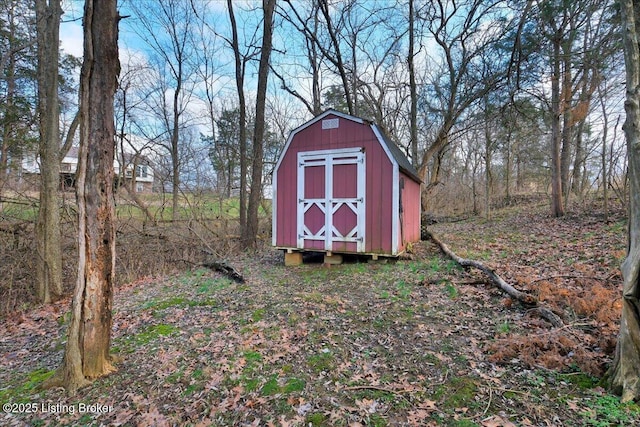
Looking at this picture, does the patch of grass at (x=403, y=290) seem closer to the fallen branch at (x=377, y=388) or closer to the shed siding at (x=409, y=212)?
the shed siding at (x=409, y=212)

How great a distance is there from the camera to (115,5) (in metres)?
3.04

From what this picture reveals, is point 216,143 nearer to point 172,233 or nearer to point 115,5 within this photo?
point 172,233

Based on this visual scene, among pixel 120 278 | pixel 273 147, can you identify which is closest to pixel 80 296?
pixel 120 278

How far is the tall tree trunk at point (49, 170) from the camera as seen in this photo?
5.93 m

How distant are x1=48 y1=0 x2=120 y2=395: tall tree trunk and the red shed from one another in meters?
5.13

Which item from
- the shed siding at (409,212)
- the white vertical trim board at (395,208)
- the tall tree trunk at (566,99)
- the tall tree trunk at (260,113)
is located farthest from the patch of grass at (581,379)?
the tall tree trunk at (260,113)

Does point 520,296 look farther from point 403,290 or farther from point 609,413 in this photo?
point 609,413

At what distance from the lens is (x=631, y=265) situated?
2.31m

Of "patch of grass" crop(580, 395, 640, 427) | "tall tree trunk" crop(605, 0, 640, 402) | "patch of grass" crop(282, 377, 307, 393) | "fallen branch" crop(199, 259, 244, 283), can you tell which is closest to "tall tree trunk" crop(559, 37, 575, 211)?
"tall tree trunk" crop(605, 0, 640, 402)

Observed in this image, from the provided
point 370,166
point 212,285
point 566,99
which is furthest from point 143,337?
point 566,99

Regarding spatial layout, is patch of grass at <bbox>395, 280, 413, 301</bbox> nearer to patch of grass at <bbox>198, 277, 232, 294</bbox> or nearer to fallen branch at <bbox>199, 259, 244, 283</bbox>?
fallen branch at <bbox>199, 259, 244, 283</bbox>

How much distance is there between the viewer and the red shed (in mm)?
7230

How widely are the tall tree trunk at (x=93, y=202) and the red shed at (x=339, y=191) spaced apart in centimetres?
513

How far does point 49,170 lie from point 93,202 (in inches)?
177
